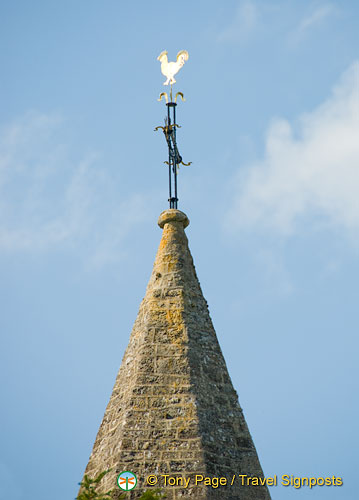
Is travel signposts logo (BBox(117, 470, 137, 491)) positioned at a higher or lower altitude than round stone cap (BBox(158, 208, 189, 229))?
lower

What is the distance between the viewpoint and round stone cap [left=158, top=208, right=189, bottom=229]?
647 inches

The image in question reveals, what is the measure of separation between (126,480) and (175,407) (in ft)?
4.71

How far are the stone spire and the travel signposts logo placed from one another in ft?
0.26

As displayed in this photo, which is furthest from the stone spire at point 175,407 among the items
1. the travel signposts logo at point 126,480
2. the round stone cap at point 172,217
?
the round stone cap at point 172,217

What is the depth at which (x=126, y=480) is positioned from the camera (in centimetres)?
1295

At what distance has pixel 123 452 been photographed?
43.8 ft

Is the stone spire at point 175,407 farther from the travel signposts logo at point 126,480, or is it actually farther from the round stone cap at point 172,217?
the round stone cap at point 172,217

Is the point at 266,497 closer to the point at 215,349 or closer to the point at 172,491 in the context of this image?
the point at 172,491

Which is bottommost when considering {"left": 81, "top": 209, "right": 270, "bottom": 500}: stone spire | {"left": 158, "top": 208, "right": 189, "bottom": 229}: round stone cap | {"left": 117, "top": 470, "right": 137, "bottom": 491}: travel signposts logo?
{"left": 117, "top": 470, "right": 137, "bottom": 491}: travel signposts logo

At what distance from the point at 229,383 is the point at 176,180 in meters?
4.26

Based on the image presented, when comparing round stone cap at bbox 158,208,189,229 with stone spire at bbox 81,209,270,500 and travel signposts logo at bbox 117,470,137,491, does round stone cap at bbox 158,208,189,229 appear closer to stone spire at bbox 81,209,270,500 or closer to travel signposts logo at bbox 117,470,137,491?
stone spire at bbox 81,209,270,500

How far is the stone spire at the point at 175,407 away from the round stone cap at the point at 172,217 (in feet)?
2.73

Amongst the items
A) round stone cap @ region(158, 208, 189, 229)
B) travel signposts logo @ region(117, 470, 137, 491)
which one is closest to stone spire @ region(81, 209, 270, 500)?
travel signposts logo @ region(117, 470, 137, 491)

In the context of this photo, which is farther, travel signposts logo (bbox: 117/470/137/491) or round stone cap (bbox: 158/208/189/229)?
round stone cap (bbox: 158/208/189/229)
